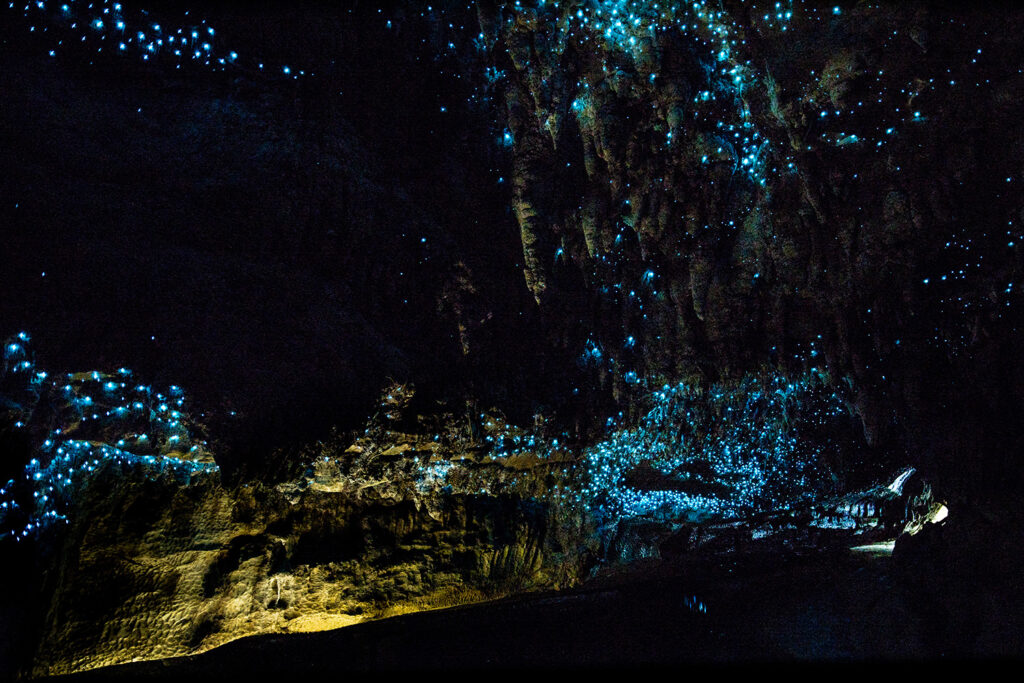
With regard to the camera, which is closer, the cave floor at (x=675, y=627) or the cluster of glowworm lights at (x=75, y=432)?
the cluster of glowworm lights at (x=75, y=432)

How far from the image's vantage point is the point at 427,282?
2605 millimetres

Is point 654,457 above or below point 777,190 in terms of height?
below

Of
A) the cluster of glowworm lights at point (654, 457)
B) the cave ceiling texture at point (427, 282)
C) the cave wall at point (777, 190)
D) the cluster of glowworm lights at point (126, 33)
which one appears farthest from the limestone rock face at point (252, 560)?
the cluster of glowworm lights at point (126, 33)

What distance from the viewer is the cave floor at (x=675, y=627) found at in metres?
3.30

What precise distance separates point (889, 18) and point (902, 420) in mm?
2276

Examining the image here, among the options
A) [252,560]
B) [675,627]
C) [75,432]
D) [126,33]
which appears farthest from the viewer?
[675,627]

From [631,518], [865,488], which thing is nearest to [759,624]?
[865,488]

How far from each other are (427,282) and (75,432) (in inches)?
61.7

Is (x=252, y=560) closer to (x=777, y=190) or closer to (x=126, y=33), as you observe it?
(x=126, y=33)

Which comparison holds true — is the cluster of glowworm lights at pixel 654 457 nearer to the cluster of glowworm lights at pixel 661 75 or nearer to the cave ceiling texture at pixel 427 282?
the cave ceiling texture at pixel 427 282

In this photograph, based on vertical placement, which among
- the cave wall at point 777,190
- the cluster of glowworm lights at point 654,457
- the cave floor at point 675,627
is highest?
the cave wall at point 777,190

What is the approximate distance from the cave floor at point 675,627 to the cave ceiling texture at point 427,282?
6cm

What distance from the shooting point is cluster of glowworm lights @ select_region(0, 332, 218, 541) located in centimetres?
215

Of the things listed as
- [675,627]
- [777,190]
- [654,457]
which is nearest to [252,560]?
[654,457]
